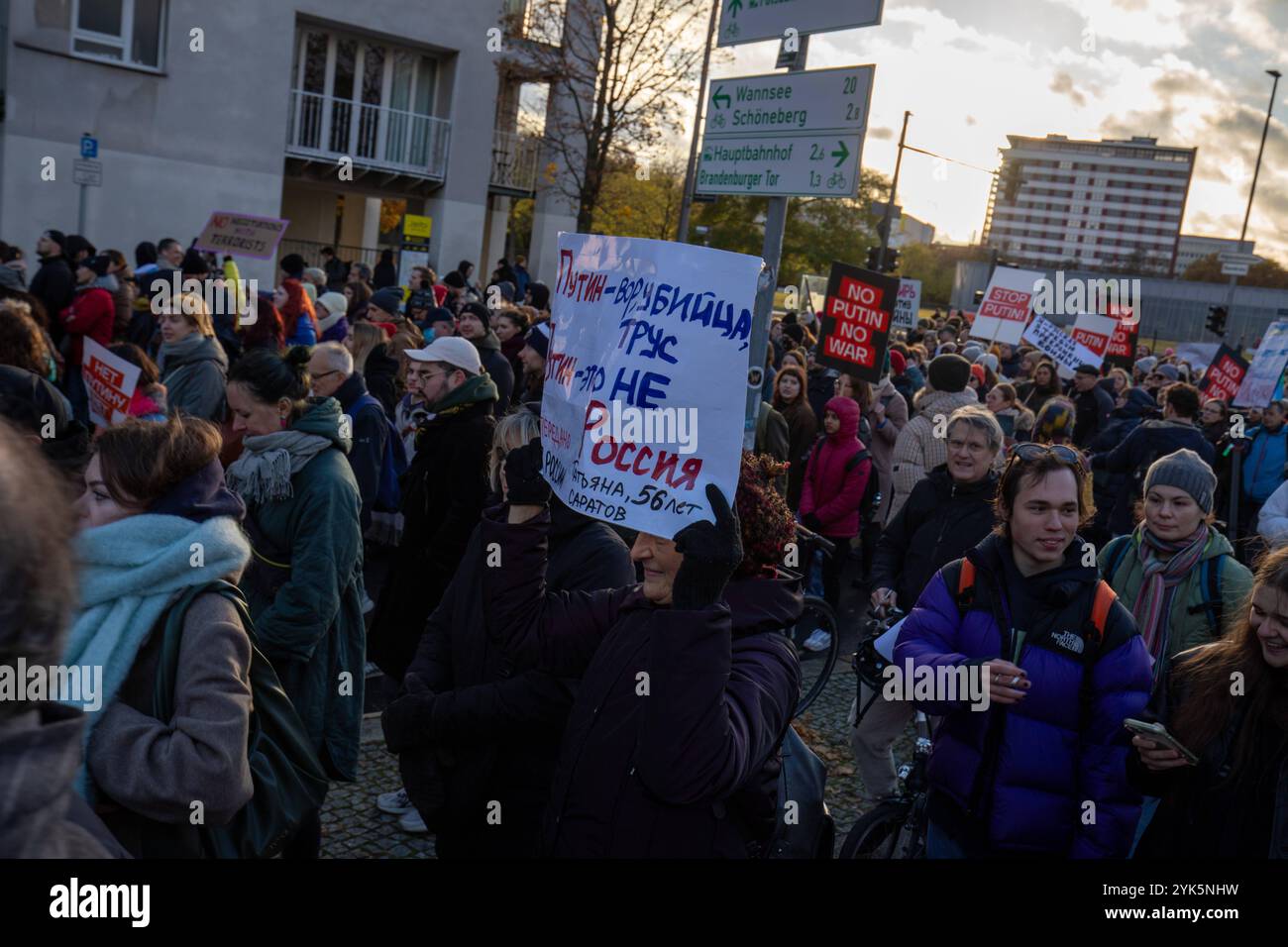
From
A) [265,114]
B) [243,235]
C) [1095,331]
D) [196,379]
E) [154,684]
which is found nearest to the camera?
[154,684]

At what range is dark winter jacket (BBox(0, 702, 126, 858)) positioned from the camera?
3.83 ft

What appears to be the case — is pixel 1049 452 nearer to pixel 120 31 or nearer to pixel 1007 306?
pixel 1007 306

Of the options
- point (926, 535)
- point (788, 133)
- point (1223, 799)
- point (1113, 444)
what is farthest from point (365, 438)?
point (1113, 444)

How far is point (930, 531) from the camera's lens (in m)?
5.20

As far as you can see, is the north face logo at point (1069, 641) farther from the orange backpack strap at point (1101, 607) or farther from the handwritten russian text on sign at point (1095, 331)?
the handwritten russian text on sign at point (1095, 331)

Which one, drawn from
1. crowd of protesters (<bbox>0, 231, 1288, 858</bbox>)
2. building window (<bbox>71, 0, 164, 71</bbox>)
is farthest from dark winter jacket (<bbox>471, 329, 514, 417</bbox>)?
building window (<bbox>71, 0, 164, 71</bbox>)

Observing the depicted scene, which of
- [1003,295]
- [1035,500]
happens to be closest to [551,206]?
[1003,295]

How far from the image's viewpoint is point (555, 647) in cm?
292

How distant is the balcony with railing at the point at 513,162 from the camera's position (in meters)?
29.7

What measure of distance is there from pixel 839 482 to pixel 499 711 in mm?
5143

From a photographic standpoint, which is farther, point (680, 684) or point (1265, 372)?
point (1265, 372)

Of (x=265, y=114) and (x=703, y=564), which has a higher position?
(x=265, y=114)
